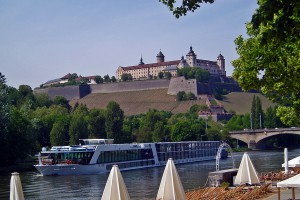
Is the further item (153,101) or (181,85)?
(181,85)

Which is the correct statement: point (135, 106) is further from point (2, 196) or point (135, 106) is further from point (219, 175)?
point (219, 175)

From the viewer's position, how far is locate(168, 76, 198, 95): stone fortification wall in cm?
15951

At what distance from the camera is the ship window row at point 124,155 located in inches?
2079

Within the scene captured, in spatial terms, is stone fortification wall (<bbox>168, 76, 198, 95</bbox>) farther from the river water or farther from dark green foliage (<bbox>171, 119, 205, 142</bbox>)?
the river water

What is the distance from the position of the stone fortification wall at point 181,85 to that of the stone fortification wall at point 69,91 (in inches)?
1139

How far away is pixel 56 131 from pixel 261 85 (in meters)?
60.0

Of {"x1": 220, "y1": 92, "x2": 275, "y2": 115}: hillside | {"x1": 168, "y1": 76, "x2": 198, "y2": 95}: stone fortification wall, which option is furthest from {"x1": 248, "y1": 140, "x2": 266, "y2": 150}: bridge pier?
{"x1": 168, "y1": 76, "x2": 198, "y2": 95}: stone fortification wall

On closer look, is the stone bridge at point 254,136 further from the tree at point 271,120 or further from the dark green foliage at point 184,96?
the dark green foliage at point 184,96

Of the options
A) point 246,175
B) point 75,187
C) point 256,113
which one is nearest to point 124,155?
point 75,187

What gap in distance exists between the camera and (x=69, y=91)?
566 feet

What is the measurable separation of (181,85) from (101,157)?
112 m

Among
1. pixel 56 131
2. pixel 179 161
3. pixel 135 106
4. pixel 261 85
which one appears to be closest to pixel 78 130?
pixel 56 131

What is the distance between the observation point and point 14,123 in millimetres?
57250

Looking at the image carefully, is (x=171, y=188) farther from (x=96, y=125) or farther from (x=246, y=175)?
(x=96, y=125)
